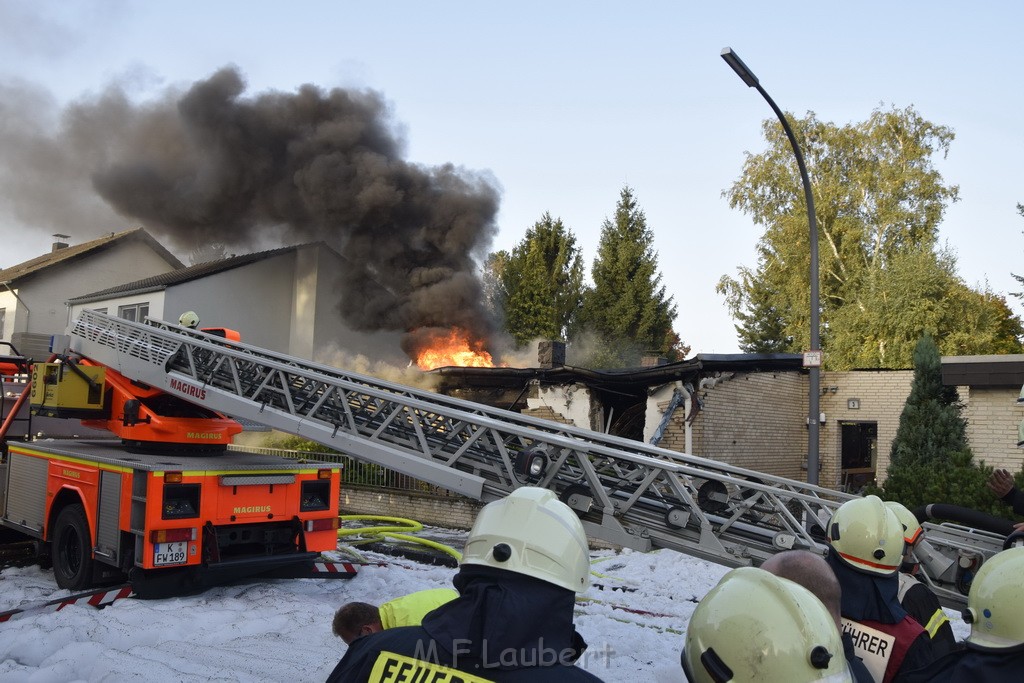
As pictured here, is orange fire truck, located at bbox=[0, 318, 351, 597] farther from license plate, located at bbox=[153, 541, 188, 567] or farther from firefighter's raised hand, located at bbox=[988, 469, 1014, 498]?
firefighter's raised hand, located at bbox=[988, 469, 1014, 498]

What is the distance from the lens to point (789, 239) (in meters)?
28.2

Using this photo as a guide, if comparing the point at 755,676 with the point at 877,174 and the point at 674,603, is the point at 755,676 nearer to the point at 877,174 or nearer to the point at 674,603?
the point at 674,603

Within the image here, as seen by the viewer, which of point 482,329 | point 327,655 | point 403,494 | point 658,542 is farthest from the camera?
point 482,329

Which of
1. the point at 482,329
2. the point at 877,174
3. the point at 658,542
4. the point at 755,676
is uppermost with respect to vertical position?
the point at 877,174

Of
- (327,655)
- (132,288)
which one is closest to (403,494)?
(327,655)

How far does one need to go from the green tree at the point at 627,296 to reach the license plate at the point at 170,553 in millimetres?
26332

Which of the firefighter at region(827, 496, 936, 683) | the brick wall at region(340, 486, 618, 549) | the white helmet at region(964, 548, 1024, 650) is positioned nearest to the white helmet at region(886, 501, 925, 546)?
the firefighter at region(827, 496, 936, 683)

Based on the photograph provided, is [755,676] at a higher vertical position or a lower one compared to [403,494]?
higher

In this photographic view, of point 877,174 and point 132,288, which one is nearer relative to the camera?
point 132,288

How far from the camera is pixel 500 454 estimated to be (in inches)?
215

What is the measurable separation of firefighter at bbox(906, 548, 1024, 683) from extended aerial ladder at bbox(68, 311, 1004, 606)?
265cm

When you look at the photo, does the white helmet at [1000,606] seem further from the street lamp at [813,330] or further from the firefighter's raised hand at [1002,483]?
the street lamp at [813,330]

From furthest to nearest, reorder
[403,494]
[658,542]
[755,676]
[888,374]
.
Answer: [888,374], [403,494], [658,542], [755,676]

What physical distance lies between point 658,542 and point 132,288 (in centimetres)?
2235
